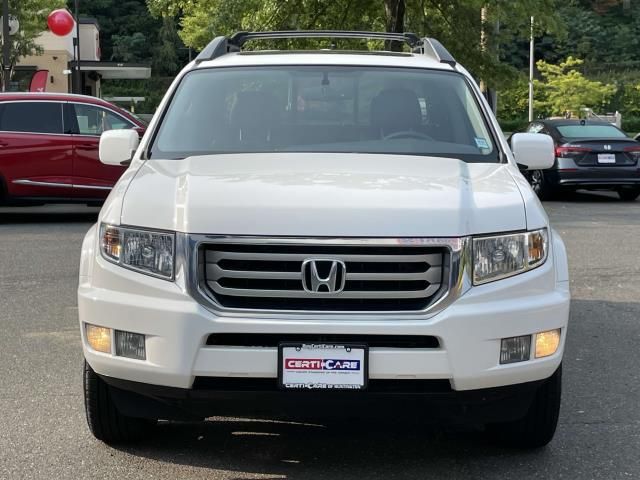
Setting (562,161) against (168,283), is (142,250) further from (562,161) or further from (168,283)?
(562,161)

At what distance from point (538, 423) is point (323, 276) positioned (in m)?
1.28

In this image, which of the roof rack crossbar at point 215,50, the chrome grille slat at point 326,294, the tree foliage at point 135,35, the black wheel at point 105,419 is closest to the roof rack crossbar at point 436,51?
the roof rack crossbar at point 215,50

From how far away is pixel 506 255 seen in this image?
3.97 meters

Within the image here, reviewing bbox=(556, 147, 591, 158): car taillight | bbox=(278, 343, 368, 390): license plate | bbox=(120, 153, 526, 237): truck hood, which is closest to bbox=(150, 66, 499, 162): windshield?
bbox=(120, 153, 526, 237): truck hood

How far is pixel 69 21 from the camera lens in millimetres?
32125

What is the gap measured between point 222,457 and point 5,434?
1.10 metres

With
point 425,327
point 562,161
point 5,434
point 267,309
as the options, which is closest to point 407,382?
point 425,327

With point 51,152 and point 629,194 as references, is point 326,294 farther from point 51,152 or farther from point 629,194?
point 629,194

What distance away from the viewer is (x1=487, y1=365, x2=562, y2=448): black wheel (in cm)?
433

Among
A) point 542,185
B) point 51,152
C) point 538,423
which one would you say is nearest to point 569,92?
point 542,185

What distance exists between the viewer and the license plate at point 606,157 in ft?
55.3

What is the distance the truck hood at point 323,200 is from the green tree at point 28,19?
32668 mm

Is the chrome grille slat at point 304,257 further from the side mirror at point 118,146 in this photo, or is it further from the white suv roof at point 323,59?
the white suv roof at point 323,59

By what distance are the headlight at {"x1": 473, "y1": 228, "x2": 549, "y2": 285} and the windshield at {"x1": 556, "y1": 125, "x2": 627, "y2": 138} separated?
45.1ft
